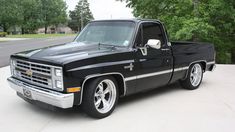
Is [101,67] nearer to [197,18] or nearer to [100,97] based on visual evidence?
[100,97]

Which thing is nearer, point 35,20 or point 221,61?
point 221,61

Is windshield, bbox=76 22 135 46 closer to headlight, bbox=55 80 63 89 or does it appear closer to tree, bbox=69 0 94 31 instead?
headlight, bbox=55 80 63 89

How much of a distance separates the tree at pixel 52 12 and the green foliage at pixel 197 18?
65.0 m

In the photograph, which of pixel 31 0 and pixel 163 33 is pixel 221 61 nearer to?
pixel 163 33

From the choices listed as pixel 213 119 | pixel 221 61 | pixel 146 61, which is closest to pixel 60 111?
pixel 146 61

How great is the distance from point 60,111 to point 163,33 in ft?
9.16

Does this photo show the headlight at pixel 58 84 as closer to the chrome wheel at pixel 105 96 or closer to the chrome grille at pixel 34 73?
the chrome grille at pixel 34 73

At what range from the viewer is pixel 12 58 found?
18.0 feet

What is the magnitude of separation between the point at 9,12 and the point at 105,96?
61200mm

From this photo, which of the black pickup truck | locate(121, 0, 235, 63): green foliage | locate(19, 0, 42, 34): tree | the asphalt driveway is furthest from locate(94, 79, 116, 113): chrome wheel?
locate(19, 0, 42, 34): tree

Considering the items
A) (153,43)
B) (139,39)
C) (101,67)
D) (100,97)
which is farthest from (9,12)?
(101,67)

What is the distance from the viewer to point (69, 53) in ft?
16.2

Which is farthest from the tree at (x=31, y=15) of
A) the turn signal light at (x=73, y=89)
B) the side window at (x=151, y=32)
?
the turn signal light at (x=73, y=89)

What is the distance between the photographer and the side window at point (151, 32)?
229 inches
